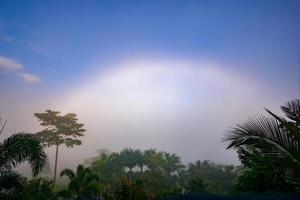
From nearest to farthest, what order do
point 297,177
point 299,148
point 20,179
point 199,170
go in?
1. point 299,148
2. point 297,177
3. point 20,179
4. point 199,170

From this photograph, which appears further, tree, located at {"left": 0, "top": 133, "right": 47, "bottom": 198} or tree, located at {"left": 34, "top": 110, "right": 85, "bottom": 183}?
tree, located at {"left": 34, "top": 110, "right": 85, "bottom": 183}

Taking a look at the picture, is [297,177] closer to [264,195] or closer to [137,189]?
[264,195]

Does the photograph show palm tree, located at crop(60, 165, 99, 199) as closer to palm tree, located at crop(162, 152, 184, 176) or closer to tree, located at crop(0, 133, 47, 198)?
tree, located at crop(0, 133, 47, 198)

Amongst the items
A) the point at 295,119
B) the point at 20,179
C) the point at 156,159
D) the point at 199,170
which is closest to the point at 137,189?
the point at 20,179

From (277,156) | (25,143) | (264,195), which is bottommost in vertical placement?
(264,195)

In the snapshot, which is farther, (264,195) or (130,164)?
(130,164)

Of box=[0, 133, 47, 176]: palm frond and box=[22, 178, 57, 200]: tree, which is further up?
box=[0, 133, 47, 176]: palm frond

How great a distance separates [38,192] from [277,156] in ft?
87.6

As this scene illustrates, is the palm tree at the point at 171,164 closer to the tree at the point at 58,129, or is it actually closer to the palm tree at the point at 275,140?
the tree at the point at 58,129

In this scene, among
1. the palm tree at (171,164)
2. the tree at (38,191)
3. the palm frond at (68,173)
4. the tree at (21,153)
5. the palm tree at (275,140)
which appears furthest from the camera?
→ the palm tree at (171,164)

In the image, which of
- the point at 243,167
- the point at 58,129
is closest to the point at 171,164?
the point at 58,129

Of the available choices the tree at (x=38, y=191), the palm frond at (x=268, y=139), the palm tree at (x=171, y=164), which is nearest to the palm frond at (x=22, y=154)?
the palm frond at (x=268, y=139)

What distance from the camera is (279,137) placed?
850cm

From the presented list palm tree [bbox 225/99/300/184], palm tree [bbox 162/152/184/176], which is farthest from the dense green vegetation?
palm tree [bbox 162/152/184/176]
